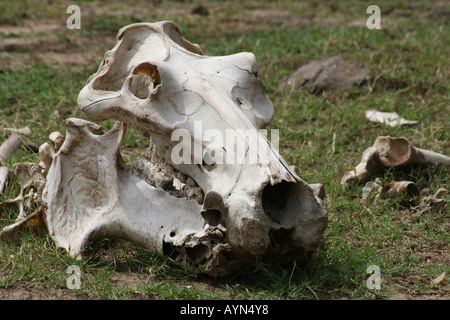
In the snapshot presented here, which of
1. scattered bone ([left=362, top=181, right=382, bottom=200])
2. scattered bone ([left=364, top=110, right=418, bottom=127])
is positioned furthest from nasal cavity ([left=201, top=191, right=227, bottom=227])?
scattered bone ([left=364, top=110, right=418, bottom=127])

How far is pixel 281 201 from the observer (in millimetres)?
3074

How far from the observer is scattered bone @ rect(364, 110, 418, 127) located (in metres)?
5.64

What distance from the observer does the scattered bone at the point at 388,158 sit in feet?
14.9

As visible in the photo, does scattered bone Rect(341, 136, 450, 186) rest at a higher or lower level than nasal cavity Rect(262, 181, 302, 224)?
lower

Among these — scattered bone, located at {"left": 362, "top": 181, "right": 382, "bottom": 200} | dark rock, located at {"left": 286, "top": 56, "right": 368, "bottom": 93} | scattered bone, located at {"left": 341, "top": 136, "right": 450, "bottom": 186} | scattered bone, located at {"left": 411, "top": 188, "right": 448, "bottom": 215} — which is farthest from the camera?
dark rock, located at {"left": 286, "top": 56, "right": 368, "bottom": 93}

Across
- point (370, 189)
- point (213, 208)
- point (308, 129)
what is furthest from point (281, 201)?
point (308, 129)

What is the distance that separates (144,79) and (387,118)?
2.77 meters

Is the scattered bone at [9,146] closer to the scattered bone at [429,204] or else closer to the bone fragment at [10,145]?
the bone fragment at [10,145]

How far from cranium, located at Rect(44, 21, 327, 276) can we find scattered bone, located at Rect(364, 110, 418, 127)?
7.68 feet

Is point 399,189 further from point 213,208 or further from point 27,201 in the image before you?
point 27,201

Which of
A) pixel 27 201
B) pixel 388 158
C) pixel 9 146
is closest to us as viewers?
pixel 27 201

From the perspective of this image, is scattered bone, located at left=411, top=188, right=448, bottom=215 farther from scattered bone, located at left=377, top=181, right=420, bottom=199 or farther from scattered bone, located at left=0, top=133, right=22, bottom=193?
scattered bone, located at left=0, top=133, right=22, bottom=193

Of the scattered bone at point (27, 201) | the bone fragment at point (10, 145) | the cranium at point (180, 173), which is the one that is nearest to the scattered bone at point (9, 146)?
the bone fragment at point (10, 145)

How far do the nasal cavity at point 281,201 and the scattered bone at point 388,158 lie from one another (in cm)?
159
